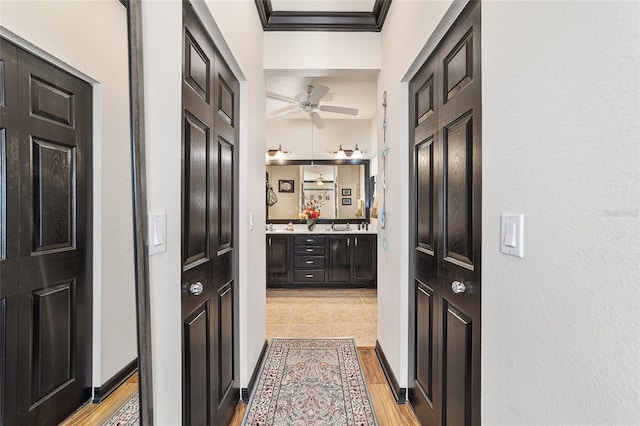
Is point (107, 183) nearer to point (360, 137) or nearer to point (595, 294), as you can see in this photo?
point (595, 294)

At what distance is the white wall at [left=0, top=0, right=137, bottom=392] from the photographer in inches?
26.2

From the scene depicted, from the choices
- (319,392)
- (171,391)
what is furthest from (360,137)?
(171,391)

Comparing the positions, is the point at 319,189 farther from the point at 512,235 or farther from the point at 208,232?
the point at 512,235

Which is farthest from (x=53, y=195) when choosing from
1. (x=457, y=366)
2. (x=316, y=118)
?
(x=316, y=118)

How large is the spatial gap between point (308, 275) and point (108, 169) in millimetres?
4163

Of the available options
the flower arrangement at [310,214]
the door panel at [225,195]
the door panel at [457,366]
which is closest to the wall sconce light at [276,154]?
the flower arrangement at [310,214]

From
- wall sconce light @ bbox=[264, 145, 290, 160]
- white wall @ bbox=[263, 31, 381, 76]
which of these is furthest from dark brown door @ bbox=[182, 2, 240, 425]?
wall sconce light @ bbox=[264, 145, 290, 160]

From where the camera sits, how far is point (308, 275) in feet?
15.6

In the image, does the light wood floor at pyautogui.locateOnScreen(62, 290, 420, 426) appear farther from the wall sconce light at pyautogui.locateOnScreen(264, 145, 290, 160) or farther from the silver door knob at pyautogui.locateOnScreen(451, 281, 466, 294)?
the wall sconce light at pyautogui.locateOnScreen(264, 145, 290, 160)

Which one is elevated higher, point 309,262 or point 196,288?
point 196,288

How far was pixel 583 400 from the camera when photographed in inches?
25.6

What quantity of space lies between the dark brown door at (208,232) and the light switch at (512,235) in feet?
3.64

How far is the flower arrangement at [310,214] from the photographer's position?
16.7ft

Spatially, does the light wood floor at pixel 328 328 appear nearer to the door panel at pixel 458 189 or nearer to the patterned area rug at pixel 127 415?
the patterned area rug at pixel 127 415
